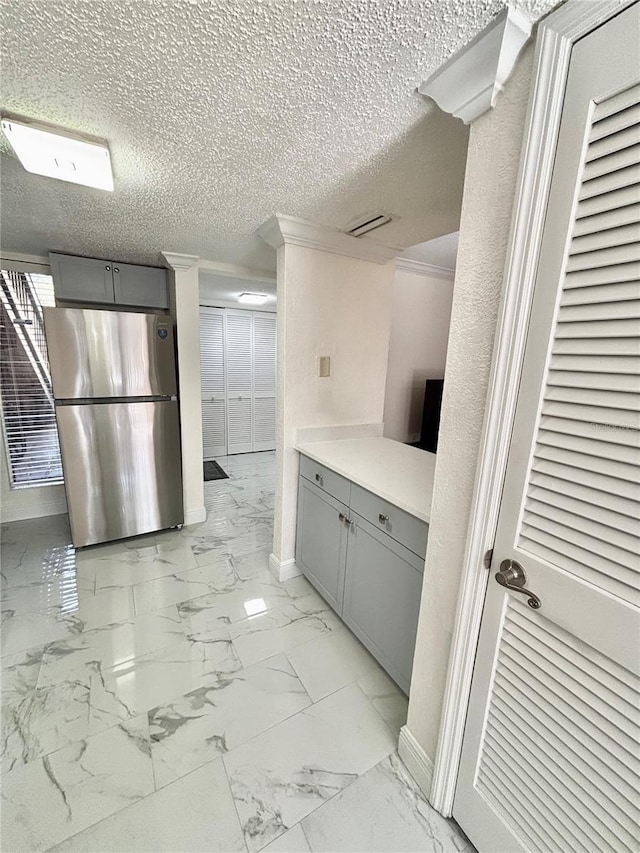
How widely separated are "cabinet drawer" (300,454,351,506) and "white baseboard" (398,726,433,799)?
0.92m

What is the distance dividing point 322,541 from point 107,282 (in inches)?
94.8

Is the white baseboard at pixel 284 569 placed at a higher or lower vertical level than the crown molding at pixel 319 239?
lower

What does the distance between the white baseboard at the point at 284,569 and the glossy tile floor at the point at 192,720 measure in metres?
0.06

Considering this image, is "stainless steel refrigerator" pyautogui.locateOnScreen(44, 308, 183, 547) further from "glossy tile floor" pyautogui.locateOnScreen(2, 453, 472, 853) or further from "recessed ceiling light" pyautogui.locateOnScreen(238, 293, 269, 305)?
"recessed ceiling light" pyautogui.locateOnScreen(238, 293, 269, 305)

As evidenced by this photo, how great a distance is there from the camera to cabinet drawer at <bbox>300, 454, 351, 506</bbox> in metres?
1.78

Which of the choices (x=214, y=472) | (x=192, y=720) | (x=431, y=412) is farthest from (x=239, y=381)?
(x=192, y=720)

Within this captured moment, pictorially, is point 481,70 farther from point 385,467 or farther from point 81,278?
point 81,278

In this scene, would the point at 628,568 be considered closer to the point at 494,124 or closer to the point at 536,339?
the point at 536,339

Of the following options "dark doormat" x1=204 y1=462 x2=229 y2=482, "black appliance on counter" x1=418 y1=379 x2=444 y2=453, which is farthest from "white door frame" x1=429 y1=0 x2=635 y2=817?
"dark doormat" x1=204 y1=462 x2=229 y2=482

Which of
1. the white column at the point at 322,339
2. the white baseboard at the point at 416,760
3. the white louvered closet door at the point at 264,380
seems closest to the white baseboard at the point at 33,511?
the white column at the point at 322,339

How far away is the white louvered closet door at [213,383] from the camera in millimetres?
4566

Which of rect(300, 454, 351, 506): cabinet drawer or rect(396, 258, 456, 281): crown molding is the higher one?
rect(396, 258, 456, 281): crown molding

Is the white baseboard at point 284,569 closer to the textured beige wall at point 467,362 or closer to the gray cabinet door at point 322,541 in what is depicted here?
the gray cabinet door at point 322,541

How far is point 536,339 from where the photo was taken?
0.78 m
